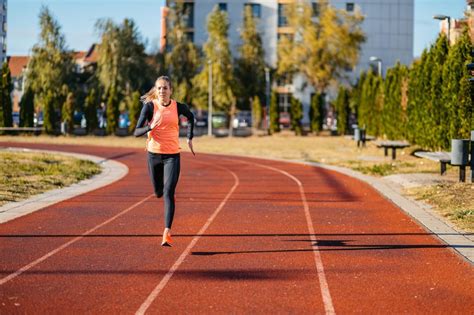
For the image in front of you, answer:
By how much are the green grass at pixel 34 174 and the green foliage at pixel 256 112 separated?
41127mm

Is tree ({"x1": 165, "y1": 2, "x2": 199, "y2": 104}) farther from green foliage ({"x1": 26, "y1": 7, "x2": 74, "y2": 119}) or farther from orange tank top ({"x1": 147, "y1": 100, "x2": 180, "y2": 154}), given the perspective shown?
orange tank top ({"x1": 147, "y1": 100, "x2": 180, "y2": 154})

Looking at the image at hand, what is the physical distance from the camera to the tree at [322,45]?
67375mm

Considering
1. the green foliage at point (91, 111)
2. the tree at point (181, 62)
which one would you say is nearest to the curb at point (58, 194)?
the green foliage at point (91, 111)

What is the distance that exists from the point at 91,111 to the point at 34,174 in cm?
4019

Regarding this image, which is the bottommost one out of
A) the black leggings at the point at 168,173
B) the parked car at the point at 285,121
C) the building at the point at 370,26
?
the parked car at the point at 285,121

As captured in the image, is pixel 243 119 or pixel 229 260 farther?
pixel 243 119

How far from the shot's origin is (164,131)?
10.1 meters

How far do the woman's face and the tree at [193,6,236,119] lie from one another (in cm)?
5408

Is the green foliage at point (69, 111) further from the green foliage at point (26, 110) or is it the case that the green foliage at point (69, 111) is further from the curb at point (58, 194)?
the curb at point (58, 194)

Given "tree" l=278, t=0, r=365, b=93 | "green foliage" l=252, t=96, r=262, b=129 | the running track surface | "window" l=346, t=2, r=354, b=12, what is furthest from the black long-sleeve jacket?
"window" l=346, t=2, r=354, b=12

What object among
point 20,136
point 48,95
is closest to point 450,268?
point 20,136

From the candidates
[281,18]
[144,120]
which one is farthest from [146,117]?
[281,18]

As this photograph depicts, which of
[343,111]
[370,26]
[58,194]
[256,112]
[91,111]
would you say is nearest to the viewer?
[58,194]

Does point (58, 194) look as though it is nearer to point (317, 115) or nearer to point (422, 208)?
point (422, 208)
